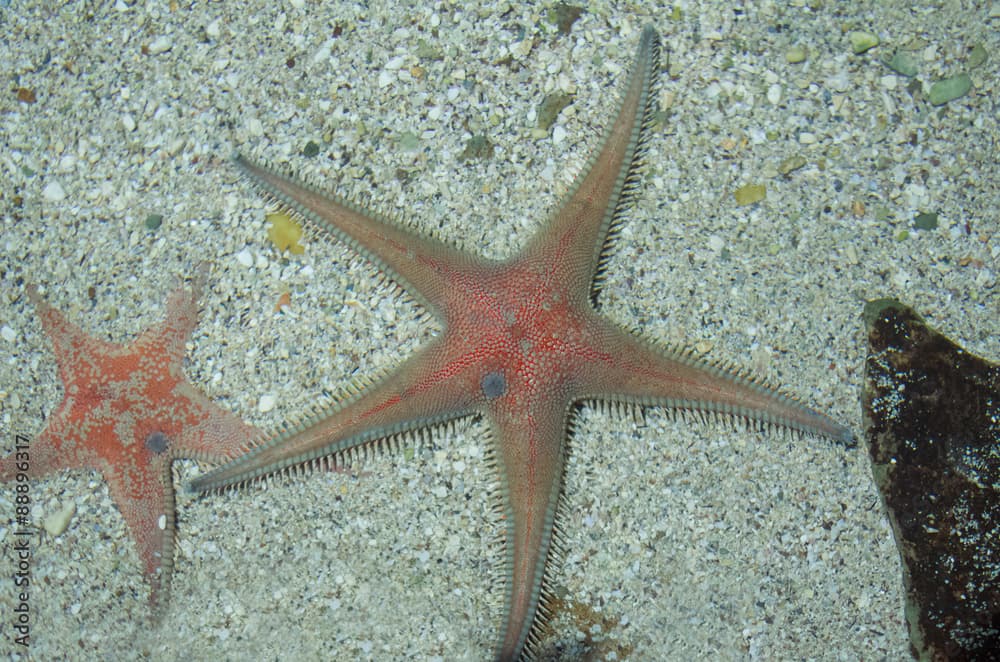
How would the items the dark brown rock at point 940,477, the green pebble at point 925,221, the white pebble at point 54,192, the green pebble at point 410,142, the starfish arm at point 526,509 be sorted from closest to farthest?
the starfish arm at point 526,509 → the dark brown rock at point 940,477 → the green pebble at point 925,221 → the green pebble at point 410,142 → the white pebble at point 54,192

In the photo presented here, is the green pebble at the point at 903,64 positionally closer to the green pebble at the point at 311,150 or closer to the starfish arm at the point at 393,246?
the starfish arm at the point at 393,246

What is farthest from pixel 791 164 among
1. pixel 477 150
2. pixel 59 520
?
pixel 59 520

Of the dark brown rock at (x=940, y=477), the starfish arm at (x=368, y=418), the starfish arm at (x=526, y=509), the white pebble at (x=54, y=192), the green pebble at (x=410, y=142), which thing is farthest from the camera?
the white pebble at (x=54, y=192)

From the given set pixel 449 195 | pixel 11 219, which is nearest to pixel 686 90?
pixel 449 195

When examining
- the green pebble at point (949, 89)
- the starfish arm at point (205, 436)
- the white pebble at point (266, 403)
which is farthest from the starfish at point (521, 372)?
the green pebble at point (949, 89)

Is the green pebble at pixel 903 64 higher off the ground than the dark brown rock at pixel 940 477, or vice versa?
the green pebble at pixel 903 64

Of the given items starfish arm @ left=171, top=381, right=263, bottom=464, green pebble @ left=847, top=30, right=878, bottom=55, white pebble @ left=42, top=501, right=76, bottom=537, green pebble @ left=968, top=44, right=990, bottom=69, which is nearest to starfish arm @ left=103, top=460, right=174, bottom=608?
starfish arm @ left=171, top=381, right=263, bottom=464

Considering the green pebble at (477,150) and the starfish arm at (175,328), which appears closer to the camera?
the starfish arm at (175,328)
